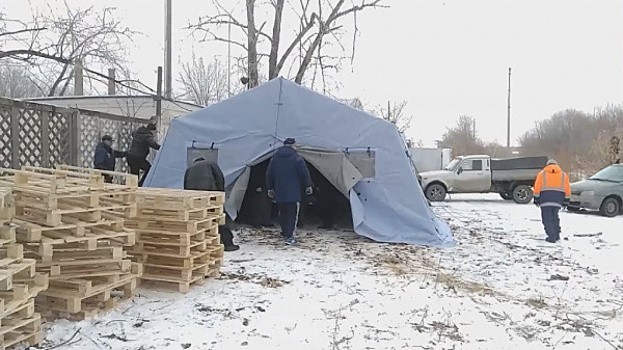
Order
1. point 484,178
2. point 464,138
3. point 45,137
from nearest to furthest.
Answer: point 45,137
point 484,178
point 464,138

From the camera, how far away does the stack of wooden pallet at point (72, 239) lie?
4.50m

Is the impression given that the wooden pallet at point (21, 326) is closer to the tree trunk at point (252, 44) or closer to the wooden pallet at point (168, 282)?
the wooden pallet at point (168, 282)

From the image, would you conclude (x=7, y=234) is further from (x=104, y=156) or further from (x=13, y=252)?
(x=104, y=156)

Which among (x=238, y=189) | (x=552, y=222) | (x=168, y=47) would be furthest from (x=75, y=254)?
(x=168, y=47)

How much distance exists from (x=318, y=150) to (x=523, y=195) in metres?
11.3

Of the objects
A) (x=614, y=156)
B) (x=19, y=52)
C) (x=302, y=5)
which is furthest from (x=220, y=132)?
(x=614, y=156)

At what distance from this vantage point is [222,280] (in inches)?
246

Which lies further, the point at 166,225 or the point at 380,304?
the point at 166,225

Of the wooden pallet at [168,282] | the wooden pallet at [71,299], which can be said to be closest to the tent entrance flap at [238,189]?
the wooden pallet at [168,282]

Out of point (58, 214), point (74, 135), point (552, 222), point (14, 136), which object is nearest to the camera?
point (58, 214)

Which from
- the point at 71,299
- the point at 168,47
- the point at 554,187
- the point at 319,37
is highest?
the point at 319,37

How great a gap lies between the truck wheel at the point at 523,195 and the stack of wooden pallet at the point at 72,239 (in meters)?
15.7

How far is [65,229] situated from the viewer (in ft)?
15.5

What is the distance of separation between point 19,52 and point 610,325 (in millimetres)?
10341
